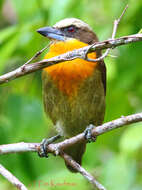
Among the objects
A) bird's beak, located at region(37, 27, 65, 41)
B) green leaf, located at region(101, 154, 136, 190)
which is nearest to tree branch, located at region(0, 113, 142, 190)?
green leaf, located at region(101, 154, 136, 190)

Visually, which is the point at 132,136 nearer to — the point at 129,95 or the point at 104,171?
the point at 104,171

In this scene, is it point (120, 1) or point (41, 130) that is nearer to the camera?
point (41, 130)

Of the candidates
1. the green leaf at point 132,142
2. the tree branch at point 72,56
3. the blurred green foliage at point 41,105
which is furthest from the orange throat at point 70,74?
the tree branch at point 72,56

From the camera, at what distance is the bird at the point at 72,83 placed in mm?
4168

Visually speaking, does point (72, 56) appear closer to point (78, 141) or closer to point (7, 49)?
point (78, 141)

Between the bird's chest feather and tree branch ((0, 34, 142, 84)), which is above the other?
tree branch ((0, 34, 142, 84))

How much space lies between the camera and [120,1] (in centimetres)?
514

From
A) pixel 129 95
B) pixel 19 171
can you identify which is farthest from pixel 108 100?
pixel 19 171

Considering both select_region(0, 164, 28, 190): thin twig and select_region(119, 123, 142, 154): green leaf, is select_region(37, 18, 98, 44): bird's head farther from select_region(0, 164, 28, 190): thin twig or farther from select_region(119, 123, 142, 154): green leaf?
select_region(0, 164, 28, 190): thin twig

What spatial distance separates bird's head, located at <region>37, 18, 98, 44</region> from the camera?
4363 mm

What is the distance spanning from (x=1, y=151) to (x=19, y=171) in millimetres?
1095

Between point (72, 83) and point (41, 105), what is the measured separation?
1.77 ft

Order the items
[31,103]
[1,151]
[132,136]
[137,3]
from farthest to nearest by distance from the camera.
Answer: [137,3] < [31,103] < [132,136] < [1,151]

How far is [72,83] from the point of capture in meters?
4.16
